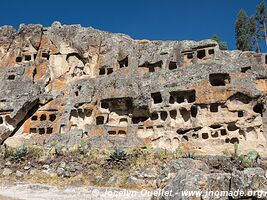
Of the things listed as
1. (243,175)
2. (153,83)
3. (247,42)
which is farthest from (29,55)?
(243,175)

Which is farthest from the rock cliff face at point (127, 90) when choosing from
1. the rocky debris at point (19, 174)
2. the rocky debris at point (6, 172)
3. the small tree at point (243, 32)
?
the small tree at point (243, 32)

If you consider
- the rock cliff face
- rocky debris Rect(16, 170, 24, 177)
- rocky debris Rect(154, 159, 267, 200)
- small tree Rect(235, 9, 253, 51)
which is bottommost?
rocky debris Rect(16, 170, 24, 177)

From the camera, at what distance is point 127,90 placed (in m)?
24.9

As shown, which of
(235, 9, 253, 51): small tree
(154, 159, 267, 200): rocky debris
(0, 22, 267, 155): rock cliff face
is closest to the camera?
(154, 159, 267, 200): rocky debris

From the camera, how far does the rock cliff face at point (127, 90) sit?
22.5 m

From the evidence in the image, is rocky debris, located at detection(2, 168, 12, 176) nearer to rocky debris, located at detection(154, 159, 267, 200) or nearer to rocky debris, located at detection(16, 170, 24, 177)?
rocky debris, located at detection(16, 170, 24, 177)

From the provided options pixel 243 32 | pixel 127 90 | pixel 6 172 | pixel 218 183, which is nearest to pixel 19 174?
pixel 6 172

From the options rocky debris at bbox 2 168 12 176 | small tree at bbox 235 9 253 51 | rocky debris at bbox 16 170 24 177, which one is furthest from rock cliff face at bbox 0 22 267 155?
small tree at bbox 235 9 253 51

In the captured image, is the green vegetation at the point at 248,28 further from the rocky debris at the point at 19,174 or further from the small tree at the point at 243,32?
the rocky debris at the point at 19,174

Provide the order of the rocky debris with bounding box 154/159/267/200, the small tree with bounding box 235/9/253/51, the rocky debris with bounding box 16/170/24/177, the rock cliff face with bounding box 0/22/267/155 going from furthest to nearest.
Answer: the small tree with bounding box 235/9/253/51, the rock cliff face with bounding box 0/22/267/155, the rocky debris with bounding box 16/170/24/177, the rocky debris with bounding box 154/159/267/200

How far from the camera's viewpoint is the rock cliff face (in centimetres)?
2245

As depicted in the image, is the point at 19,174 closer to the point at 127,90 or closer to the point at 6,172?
the point at 6,172

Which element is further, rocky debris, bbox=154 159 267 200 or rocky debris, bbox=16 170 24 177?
rocky debris, bbox=16 170 24 177

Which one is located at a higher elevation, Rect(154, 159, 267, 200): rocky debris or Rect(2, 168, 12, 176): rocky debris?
Rect(154, 159, 267, 200): rocky debris
